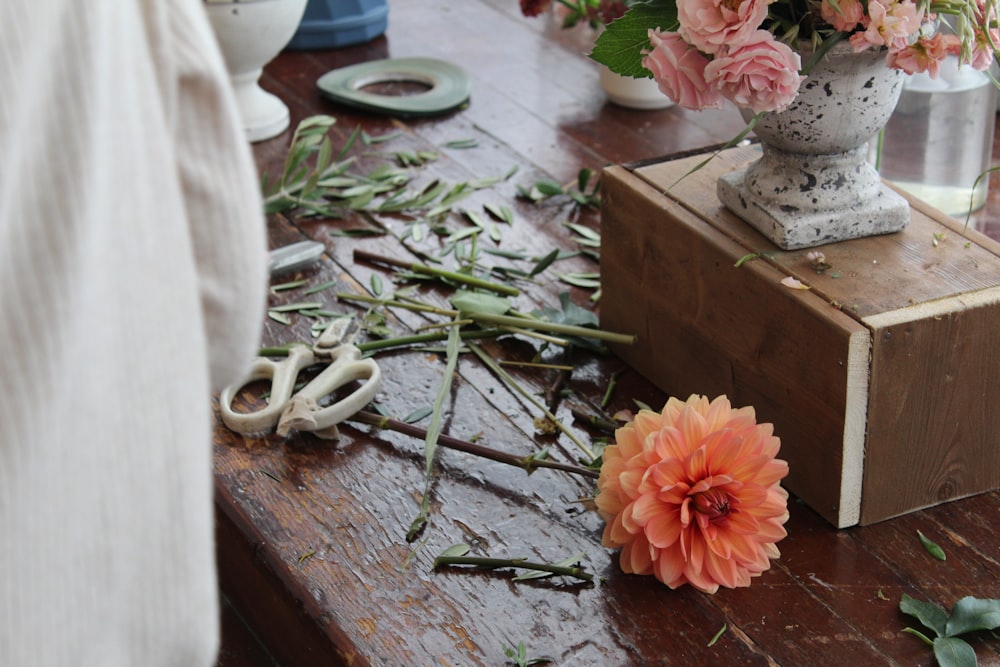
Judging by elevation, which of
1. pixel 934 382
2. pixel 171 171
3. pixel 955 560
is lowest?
pixel 955 560

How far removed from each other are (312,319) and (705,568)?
0.53 meters

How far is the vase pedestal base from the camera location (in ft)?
2.98

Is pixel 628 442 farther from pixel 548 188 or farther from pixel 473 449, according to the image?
pixel 548 188

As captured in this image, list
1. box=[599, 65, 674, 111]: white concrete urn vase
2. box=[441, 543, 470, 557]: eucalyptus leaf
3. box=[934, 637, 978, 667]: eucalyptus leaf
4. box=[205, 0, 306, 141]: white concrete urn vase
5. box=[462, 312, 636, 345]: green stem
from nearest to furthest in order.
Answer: box=[934, 637, 978, 667]: eucalyptus leaf
box=[441, 543, 470, 557]: eucalyptus leaf
box=[462, 312, 636, 345]: green stem
box=[205, 0, 306, 141]: white concrete urn vase
box=[599, 65, 674, 111]: white concrete urn vase

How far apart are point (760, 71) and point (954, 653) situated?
407mm

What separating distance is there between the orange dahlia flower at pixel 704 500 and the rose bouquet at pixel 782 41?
23cm

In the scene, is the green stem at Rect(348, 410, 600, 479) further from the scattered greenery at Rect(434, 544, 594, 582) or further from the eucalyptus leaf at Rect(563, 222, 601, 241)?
the eucalyptus leaf at Rect(563, 222, 601, 241)

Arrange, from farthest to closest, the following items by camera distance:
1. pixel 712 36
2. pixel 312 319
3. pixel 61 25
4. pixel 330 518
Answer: pixel 312 319, pixel 330 518, pixel 712 36, pixel 61 25

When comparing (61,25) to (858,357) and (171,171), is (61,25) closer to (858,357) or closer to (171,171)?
(171,171)

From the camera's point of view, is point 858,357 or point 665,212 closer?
point 858,357

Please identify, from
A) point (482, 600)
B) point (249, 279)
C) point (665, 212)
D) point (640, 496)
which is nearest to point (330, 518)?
point (482, 600)

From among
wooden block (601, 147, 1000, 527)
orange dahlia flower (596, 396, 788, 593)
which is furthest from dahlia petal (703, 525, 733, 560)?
wooden block (601, 147, 1000, 527)

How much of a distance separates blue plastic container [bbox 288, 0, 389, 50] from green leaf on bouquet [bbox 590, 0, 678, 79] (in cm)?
109

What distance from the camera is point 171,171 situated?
41cm
